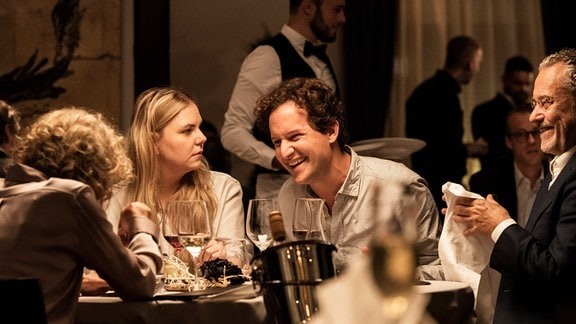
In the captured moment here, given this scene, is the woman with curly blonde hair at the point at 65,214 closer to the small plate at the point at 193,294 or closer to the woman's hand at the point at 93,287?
the small plate at the point at 193,294

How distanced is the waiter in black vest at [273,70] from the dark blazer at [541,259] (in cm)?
193

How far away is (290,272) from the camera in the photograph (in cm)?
191

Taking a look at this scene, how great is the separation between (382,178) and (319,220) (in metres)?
0.99

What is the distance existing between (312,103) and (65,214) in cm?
154

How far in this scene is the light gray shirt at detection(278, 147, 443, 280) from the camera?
3400 mm

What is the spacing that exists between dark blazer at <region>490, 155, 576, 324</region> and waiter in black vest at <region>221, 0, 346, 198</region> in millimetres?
1927

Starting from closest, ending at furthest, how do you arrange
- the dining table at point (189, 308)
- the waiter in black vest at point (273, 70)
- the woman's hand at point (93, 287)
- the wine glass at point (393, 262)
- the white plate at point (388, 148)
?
the wine glass at point (393, 262)
the dining table at point (189, 308)
the woman's hand at point (93, 287)
the white plate at point (388, 148)
the waiter in black vest at point (273, 70)

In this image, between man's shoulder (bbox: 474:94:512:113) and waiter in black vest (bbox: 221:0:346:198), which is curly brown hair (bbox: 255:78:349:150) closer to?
waiter in black vest (bbox: 221:0:346:198)

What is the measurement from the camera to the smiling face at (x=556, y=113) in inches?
120

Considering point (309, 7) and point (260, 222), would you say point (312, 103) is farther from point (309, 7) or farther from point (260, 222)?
point (309, 7)

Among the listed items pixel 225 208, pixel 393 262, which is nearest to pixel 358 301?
pixel 393 262

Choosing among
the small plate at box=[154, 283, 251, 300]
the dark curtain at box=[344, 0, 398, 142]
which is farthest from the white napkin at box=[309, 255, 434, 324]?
the dark curtain at box=[344, 0, 398, 142]

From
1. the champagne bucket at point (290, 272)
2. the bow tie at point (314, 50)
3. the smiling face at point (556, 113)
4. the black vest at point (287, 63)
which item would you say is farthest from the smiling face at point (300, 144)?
the champagne bucket at point (290, 272)

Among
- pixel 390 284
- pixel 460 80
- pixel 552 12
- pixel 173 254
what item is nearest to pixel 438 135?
pixel 460 80
